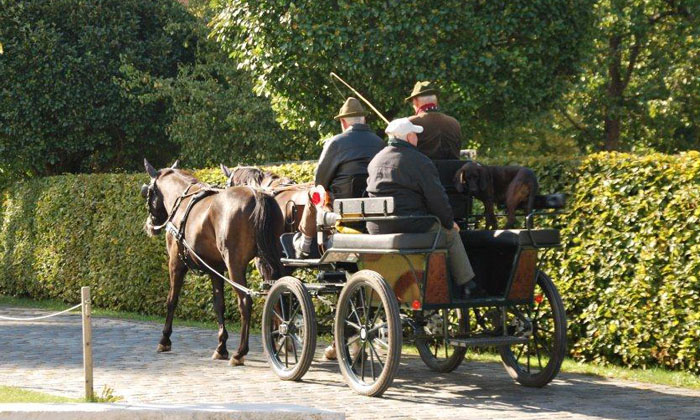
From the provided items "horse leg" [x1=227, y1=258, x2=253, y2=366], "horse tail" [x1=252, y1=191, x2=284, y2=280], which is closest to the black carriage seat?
"horse tail" [x1=252, y1=191, x2=284, y2=280]

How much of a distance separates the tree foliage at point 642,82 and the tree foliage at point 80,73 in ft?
29.9

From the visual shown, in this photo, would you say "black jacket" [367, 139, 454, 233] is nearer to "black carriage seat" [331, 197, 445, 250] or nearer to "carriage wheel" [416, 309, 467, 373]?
"black carriage seat" [331, 197, 445, 250]

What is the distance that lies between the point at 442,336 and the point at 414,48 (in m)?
8.06

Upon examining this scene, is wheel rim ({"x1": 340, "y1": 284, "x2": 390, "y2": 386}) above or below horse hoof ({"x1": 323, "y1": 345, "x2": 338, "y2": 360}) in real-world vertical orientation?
above

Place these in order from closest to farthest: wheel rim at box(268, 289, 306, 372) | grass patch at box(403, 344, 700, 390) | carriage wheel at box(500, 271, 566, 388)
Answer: carriage wheel at box(500, 271, 566, 388) → grass patch at box(403, 344, 700, 390) → wheel rim at box(268, 289, 306, 372)

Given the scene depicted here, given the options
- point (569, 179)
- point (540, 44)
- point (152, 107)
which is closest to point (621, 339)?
point (569, 179)

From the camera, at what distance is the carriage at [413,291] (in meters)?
8.77

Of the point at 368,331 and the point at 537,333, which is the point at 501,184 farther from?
the point at 368,331

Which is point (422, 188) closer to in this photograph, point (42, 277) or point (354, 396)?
point (354, 396)

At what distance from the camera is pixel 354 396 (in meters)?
9.13

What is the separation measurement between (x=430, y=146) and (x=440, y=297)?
1578 mm

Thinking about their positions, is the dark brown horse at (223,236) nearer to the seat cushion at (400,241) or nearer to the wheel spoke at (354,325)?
the wheel spoke at (354,325)

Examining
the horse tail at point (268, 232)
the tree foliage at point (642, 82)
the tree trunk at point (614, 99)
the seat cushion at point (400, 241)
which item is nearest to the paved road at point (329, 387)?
the horse tail at point (268, 232)

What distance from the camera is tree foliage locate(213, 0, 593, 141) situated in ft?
54.0
